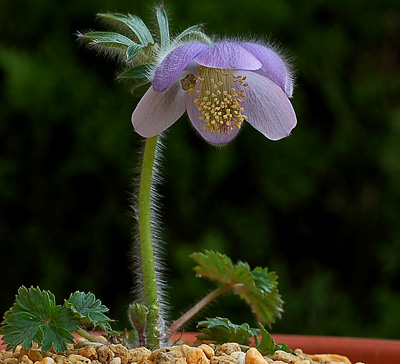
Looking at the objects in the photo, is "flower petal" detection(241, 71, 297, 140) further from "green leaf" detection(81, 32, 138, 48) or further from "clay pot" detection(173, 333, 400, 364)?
"clay pot" detection(173, 333, 400, 364)

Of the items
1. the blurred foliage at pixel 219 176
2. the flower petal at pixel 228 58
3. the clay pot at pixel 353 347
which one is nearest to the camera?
the flower petal at pixel 228 58

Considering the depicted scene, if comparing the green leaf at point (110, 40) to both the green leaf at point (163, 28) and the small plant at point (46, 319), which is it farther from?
the small plant at point (46, 319)

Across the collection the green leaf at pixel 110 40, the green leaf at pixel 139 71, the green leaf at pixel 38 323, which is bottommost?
the green leaf at pixel 38 323

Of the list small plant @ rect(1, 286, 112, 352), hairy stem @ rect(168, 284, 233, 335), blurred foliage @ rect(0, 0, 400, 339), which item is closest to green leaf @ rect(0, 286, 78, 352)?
small plant @ rect(1, 286, 112, 352)

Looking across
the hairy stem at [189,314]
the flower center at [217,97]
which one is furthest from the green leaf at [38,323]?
the flower center at [217,97]

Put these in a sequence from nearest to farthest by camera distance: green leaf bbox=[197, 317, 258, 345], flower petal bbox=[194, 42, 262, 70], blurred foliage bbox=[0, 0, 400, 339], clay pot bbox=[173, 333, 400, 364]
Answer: flower petal bbox=[194, 42, 262, 70], green leaf bbox=[197, 317, 258, 345], clay pot bbox=[173, 333, 400, 364], blurred foliage bbox=[0, 0, 400, 339]
